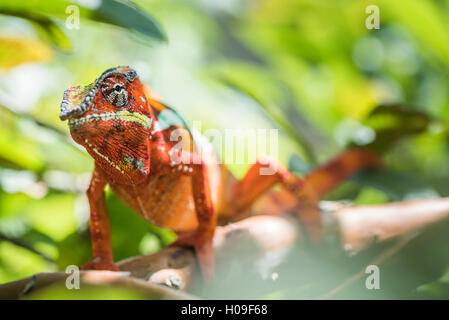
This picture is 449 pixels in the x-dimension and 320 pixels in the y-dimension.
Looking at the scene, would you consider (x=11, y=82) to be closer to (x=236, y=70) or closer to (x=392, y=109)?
(x=236, y=70)

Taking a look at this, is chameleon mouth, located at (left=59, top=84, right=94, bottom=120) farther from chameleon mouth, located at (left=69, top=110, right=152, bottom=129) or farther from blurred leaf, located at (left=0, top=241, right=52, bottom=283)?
blurred leaf, located at (left=0, top=241, right=52, bottom=283)

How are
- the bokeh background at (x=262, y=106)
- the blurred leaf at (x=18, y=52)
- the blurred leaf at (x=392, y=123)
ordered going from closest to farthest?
the bokeh background at (x=262, y=106), the blurred leaf at (x=18, y=52), the blurred leaf at (x=392, y=123)

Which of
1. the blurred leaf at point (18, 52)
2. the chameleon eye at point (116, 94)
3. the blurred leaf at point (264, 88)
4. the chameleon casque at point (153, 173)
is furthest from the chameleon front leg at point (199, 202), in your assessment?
the blurred leaf at point (18, 52)

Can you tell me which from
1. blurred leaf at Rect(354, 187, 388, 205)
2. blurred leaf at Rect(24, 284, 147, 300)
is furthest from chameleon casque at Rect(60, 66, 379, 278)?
blurred leaf at Rect(354, 187, 388, 205)

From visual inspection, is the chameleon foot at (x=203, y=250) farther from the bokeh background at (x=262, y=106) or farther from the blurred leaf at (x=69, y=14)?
the blurred leaf at (x=69, y=14)

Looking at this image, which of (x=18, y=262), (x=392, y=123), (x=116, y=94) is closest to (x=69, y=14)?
(x=116, y=94)

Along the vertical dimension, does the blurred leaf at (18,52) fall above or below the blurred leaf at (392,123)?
above

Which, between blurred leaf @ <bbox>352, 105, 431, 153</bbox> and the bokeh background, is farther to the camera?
blurred leaf @ <bbox>352, 105, 431, 153</bbox>

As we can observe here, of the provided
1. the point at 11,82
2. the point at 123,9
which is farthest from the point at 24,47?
the point at 123,9
